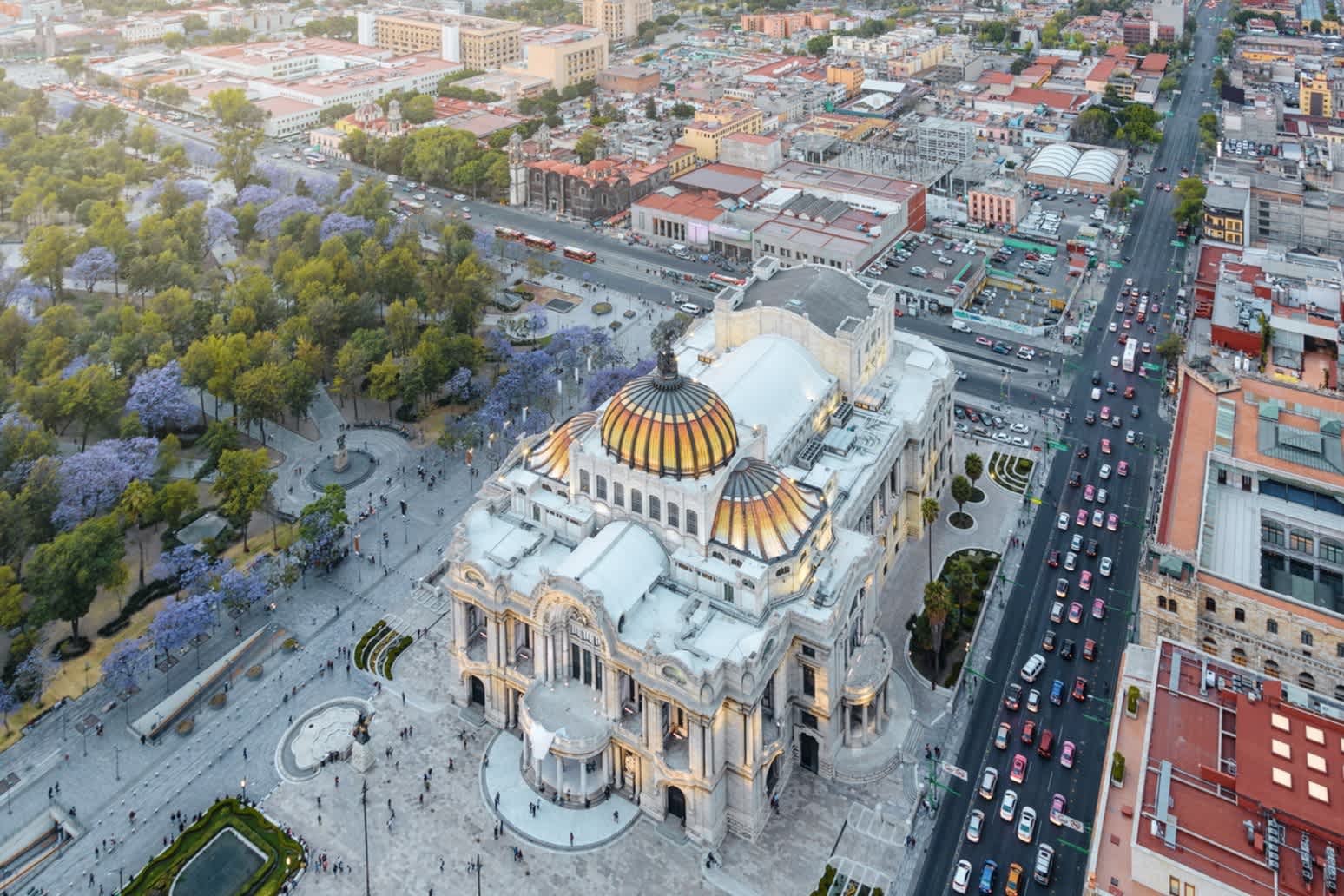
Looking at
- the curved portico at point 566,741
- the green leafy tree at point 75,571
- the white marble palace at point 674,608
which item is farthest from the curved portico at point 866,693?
the green leafy tree at point 75,571

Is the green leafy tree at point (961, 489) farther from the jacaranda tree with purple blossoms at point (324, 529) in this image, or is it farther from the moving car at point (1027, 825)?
the jacaranda tree with purple blossoms at point (324, 529)

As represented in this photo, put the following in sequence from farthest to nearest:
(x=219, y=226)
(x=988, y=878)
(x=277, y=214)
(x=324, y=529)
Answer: (x=277, y=214), (x=219, y=226), (x=324, y=529), (x=988, y=878)

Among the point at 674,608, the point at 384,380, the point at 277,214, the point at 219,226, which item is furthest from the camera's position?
the point at 277,214

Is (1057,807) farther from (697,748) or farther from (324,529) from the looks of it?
(324,529)

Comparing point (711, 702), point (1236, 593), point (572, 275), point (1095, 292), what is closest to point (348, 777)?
point (711, 702)

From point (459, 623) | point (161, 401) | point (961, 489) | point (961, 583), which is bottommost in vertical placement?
point (961, 583)

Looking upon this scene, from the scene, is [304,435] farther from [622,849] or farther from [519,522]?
[622,849]

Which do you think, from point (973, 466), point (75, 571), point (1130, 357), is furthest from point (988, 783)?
point (1130, 357)
